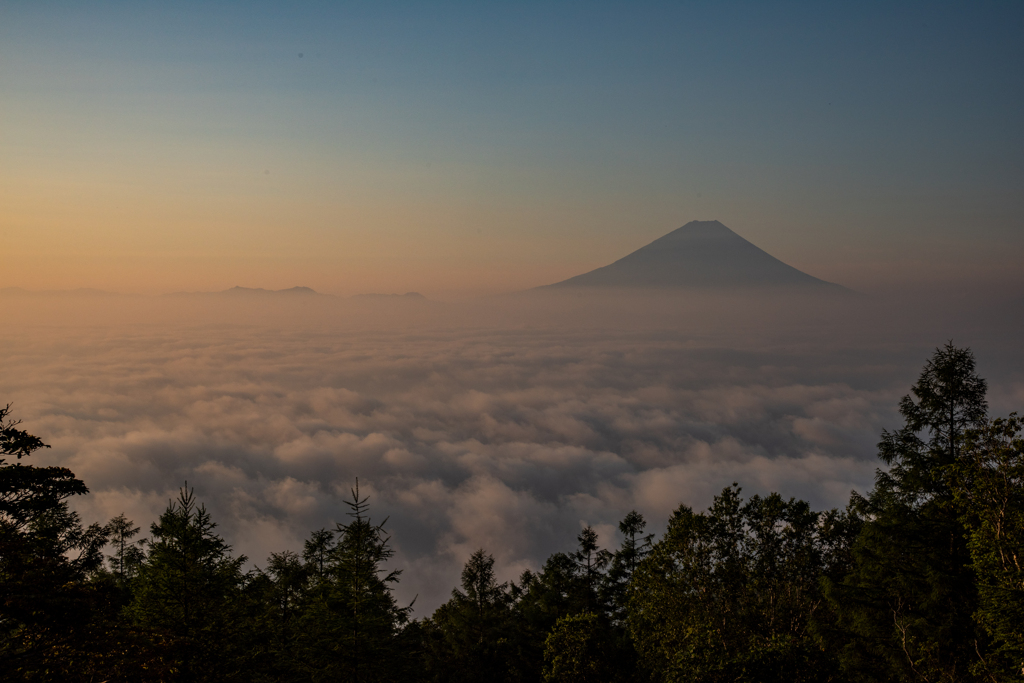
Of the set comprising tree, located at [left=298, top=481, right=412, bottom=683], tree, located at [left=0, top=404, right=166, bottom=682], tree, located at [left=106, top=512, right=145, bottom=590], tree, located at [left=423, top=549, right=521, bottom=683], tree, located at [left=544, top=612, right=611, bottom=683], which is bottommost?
tree, located at [left=106, top=512, right=145, bottom=590]

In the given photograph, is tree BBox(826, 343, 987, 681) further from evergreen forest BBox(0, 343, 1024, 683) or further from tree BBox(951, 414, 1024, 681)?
tree BBox(951, 414, 1024, 681)

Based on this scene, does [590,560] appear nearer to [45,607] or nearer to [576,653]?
[576,653]

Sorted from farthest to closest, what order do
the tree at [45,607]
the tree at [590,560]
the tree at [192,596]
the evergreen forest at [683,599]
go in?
the tree at [590,560]
the tree at [192,596]
the evergreen forest at [683,599]
the tree at [45,607]

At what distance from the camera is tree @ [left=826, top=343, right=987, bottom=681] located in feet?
71.7

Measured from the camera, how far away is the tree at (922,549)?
21844 mm

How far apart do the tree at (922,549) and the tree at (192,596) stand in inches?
814

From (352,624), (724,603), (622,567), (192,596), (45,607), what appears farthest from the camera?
(622,567)

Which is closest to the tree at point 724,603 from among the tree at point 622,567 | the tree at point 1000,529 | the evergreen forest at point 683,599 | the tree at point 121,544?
the evergreen forest at point 683,599

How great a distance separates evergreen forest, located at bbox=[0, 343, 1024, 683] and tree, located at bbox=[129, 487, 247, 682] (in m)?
0.06

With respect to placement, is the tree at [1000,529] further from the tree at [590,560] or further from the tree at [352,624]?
the tree at [590,560]

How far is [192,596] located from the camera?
21.5m

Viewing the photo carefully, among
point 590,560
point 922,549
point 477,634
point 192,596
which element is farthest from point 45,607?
point 590,560

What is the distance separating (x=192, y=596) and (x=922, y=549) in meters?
→ 23.7

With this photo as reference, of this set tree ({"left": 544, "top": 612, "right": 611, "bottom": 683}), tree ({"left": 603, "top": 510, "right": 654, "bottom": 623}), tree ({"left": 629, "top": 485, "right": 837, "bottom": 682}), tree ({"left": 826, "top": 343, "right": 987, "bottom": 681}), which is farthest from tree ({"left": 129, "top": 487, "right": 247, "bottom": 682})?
tree ({"left": 603, "top": 510, "right": 654, "bottom": 623})
